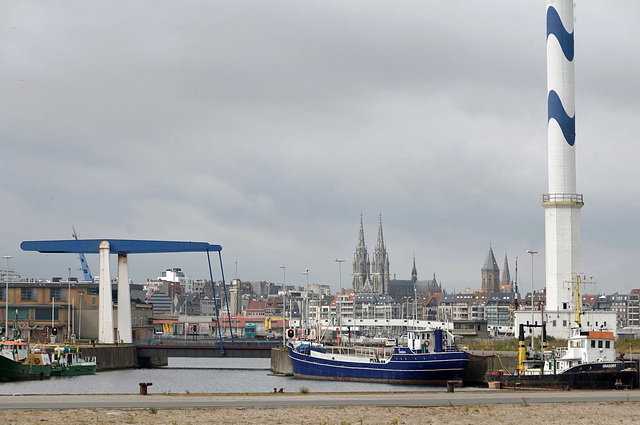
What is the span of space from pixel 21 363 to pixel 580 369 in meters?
36.4

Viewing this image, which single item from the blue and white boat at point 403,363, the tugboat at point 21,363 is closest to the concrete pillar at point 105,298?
the tugboat at point 21,363

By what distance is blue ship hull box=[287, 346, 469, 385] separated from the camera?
189 feet

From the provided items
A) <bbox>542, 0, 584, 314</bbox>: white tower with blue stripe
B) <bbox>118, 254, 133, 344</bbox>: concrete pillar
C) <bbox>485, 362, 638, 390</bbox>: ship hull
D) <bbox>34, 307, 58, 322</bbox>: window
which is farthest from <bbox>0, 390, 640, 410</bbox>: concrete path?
<bbox>34, 307, 58, 322</bbox>: window

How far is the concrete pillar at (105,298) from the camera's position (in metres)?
83.2

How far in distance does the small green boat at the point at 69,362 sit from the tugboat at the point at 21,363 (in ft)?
4.68

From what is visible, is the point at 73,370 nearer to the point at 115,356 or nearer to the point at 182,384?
the point at 182,384

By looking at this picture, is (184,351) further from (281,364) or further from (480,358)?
(480,358)

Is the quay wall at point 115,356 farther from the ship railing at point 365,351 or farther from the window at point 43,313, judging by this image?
the ship railing at point 365,351

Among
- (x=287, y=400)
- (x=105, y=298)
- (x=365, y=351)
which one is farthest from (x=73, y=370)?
(x=287, y=400)

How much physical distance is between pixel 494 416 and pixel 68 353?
51.5 meters

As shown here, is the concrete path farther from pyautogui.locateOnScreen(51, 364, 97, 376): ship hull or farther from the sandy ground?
pyautogui.locateOnScreen(51, 364, 97, 376): ship hull

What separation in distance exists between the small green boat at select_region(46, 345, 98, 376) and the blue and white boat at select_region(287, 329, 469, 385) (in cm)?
1710

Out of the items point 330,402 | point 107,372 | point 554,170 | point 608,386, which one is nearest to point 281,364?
point 107,372

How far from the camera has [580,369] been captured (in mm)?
45500
